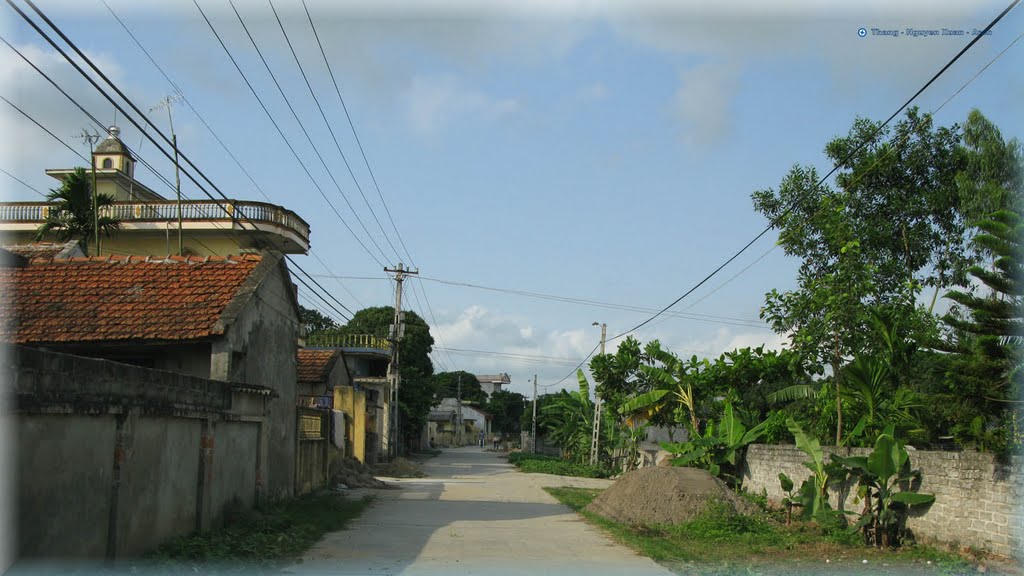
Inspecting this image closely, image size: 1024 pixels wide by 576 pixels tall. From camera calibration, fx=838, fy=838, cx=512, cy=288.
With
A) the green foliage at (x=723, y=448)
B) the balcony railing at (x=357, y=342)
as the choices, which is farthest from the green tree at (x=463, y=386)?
the green foliage at (x=723, y=448)

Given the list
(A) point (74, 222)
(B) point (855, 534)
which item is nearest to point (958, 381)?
(B) point (855, 534)

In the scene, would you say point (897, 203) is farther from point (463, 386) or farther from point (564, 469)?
point (463, 386)

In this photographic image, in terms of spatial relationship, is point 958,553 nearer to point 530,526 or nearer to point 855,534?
point 855,534

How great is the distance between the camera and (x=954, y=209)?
24016 mm

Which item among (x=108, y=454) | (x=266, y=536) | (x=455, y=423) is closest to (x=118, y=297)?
(x=266, y=536)

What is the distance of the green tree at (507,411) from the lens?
377ft

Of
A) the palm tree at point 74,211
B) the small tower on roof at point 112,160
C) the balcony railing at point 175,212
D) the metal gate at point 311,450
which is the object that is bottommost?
the metal gate at point 311,450

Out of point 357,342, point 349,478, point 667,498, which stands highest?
point 357,342

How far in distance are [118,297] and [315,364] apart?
15.0 meters

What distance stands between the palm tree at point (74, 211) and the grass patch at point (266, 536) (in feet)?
35.8

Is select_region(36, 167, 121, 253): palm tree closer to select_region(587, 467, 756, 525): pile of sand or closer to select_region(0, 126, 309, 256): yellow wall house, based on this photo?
select_region(0, 126, 309, 256): yellow wall house

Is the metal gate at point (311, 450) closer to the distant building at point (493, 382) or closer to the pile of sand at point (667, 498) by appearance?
the pile of sand at point (667, 498)

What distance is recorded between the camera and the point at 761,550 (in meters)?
11.7

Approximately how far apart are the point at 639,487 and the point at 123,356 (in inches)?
390
